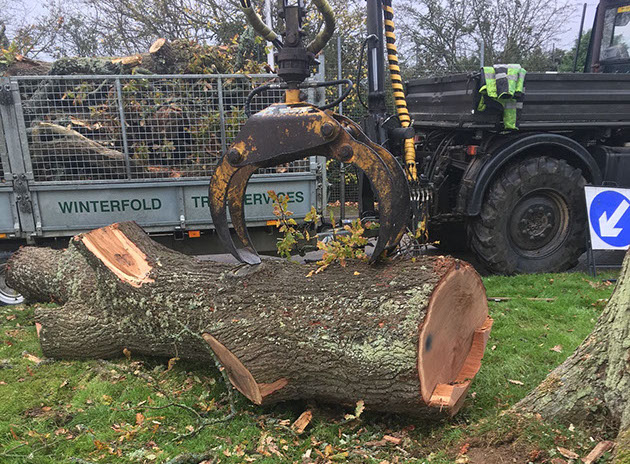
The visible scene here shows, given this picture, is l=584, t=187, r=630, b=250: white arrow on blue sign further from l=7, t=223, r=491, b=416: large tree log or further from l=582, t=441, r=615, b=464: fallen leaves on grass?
l=582, t=441, r=615, b=464: fallen leaves on grass

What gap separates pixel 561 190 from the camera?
542 centimetres

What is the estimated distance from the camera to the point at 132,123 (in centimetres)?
515

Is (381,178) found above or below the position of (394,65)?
below

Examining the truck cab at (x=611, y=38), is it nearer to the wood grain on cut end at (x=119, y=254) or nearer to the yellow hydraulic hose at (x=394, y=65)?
the yellow hydraulic hose at (x=394, y=65)

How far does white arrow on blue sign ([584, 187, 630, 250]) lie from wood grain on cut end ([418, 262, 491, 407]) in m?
3.05

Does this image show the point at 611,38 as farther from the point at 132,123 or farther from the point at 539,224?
the point at 132,123

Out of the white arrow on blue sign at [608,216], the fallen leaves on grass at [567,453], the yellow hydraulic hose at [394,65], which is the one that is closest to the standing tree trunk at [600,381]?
the fallen leaves on grass at [567,453]

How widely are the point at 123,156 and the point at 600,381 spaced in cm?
463

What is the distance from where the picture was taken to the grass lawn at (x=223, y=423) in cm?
237

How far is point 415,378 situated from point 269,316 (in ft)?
3.08

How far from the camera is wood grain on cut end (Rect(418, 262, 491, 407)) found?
2.56m

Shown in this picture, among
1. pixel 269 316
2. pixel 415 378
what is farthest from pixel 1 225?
pixel 415 378

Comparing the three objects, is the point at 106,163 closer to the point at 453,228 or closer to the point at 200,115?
the point at 200,115

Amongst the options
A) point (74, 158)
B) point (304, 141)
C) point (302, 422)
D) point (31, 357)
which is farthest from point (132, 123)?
point (302, 422)
